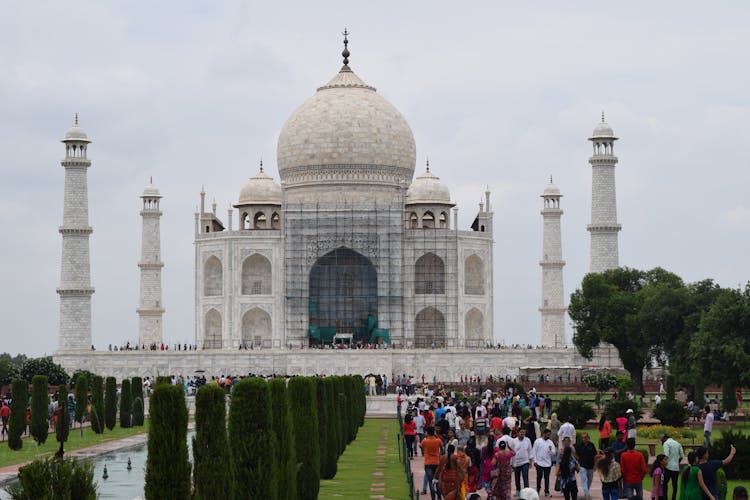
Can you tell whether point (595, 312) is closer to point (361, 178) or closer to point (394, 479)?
point (361, 178)

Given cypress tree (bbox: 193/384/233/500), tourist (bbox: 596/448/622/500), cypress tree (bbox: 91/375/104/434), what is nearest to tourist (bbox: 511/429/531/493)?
tourist (bbox: 596/448/622/500)

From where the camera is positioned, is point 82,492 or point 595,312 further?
point 595,312

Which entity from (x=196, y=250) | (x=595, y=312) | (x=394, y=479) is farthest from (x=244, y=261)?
(x=394, y=479)

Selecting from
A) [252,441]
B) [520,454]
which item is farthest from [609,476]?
[252,441]

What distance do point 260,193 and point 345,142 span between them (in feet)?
13.7

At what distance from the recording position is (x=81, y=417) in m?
28.6

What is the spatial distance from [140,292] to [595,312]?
716 inches

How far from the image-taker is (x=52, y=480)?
854cm

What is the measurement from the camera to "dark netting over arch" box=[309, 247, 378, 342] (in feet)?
171

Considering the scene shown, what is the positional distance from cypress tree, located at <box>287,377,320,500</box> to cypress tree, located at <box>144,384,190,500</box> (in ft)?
13.7

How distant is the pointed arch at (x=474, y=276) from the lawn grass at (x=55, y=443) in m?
23.1

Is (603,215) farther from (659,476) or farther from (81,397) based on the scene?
(659,476)

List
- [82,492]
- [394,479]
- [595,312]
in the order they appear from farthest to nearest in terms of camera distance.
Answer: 1. [595,312]
2. [394,479]
3. [82,492]

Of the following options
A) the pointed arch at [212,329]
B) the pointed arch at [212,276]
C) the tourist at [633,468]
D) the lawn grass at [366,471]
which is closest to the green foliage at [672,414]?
the lawn grass at [366,471]
